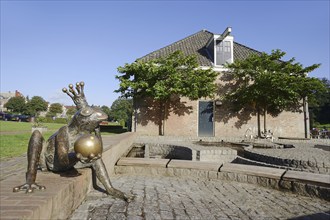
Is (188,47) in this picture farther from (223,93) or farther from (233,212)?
(233,212)

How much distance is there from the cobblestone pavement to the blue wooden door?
48.5 feet

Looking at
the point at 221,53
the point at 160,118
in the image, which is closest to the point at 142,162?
the point at 160,118

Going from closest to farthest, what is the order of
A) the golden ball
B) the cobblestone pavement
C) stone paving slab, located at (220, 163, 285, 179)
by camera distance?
the golden ball
the cobblestone pavement
stone paving slab, located at (220, 163, 285, 179)

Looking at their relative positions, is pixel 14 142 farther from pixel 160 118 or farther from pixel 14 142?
pixel 160 118

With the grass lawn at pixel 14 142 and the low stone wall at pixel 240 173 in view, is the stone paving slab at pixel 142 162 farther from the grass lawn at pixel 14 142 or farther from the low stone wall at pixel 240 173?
the grass lawn at pixel 14 142

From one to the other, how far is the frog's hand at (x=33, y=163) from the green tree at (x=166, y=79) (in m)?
13.9

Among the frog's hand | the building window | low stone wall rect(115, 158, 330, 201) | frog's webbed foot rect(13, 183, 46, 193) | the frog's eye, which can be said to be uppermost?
the building window

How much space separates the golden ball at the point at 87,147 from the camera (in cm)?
213

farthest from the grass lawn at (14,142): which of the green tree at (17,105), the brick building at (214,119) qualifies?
the green tree at (17,105)

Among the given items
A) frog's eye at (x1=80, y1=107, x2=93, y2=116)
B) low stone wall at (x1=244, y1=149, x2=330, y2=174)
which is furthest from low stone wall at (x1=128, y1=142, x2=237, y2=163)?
frog's eye at (x1=80, y1=107, x2=93, y2=116)

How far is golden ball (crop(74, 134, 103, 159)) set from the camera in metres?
2.13

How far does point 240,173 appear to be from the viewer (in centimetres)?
443

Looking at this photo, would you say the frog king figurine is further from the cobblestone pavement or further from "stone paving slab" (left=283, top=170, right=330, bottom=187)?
"stone paving slab" (left=283, top=170, right=330, bottom=187)

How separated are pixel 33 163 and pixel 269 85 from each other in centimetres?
1706
